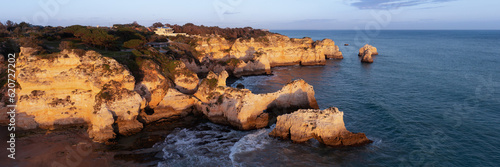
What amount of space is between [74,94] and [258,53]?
34886 millimetres

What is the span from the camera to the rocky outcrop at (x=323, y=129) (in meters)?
19.5

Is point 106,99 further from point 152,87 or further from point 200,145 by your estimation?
point 200,145

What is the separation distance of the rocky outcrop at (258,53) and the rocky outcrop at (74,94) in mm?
22684

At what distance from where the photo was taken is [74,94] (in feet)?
73.2

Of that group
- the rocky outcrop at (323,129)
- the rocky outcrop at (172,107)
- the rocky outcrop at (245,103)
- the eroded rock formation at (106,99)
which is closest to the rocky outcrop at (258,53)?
the rocky outcrop at (172,107)

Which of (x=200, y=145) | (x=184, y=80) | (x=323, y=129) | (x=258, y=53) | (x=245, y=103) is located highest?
(x=258, y=53)

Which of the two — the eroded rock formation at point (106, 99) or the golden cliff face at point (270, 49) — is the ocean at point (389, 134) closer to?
the eroded rock formation at point (106, 99)

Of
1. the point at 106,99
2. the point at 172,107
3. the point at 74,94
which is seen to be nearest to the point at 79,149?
the point at 106,99

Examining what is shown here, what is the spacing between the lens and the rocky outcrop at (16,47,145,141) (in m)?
21.3

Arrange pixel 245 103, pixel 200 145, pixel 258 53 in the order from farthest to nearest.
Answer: pixel 258 53, pixel 245 103, pixel 200 145

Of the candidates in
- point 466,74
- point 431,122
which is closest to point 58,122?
point 431,122

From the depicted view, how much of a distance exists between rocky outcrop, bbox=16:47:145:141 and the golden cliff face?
3090 cm

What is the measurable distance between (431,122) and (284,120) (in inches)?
529

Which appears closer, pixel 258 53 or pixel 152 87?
pixel 152 87
